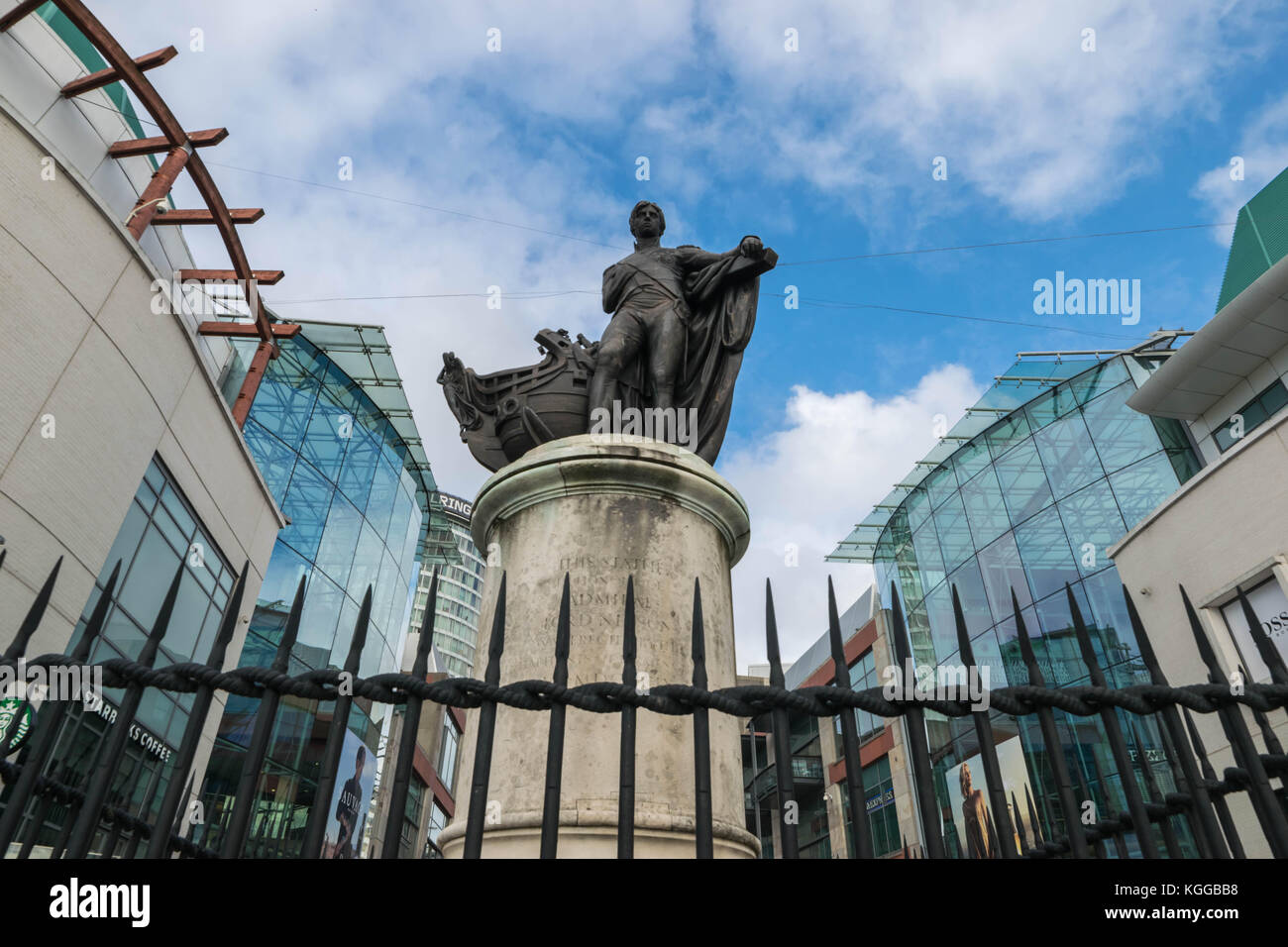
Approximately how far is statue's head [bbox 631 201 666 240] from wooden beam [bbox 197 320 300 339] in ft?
52.5

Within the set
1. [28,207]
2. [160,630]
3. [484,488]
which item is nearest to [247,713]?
[28,207]

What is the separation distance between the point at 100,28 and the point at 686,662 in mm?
17947

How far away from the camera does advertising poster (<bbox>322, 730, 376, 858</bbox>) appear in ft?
73.2

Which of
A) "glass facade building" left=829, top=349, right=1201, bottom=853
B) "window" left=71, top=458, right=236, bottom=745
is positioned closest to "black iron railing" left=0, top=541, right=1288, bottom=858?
"window" left=71, top=458, right=236, bottom=745

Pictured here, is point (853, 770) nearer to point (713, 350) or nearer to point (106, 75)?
point (713, 350)

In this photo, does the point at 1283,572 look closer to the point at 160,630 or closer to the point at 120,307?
the point at 160,630

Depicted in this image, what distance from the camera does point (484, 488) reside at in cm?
436

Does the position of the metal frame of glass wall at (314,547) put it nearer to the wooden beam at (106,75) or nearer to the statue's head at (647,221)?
the wooden beam at (106,75)

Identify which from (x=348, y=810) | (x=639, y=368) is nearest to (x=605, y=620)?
(x=639, y=368)

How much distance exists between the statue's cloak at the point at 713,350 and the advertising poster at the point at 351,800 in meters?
19.3

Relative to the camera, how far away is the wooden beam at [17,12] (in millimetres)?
12935

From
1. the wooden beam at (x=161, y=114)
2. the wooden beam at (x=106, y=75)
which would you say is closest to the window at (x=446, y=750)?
the wooden beam at (x=161, y=114)

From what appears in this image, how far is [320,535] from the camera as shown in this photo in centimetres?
2580

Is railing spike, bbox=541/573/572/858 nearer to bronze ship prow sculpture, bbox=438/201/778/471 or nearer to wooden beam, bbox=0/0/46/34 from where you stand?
bronze ship prow sculpture, bbox=438/201/778/471
